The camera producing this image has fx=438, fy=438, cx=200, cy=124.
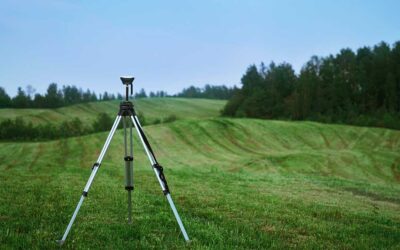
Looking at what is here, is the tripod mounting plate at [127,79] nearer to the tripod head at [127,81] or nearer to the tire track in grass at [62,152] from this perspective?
the tripod head at [127,81]

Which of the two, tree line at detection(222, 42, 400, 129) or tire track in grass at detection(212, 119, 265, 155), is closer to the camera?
tire track in grass at detection(212, 119, 265, 155)

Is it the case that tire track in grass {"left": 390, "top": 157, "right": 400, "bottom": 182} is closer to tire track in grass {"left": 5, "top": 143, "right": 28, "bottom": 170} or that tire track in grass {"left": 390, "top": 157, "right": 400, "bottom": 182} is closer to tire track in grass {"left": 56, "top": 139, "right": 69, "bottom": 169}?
tire track in grass {"left": 56, "top": 139, "right": 69, "bottom": 169}

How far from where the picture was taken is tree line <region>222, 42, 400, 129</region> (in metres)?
138

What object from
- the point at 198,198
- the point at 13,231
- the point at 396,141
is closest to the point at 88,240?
the point at 13,231

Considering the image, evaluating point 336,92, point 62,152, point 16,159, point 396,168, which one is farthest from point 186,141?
point 336,92

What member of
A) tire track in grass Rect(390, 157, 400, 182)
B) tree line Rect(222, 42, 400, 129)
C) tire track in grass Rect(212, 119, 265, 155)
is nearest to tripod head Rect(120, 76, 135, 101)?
tire track in grass Rect(390, 157, 400, 182)

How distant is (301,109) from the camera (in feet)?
485

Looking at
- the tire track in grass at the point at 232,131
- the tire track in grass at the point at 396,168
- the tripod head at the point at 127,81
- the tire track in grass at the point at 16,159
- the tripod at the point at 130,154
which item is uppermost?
the tripod head at the point at 127,81

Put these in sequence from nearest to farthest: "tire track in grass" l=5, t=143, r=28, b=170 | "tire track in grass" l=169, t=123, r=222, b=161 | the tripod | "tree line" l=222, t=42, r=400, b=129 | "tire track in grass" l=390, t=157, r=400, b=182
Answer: the tripod
"tire track in grass" l=5, t=143, r=28, b=170
"tire track in grass" l=390, t=157, r=400, b=182
"tire track in grass" l=169, t=123, r=222, b=161
"tree line" l=222, t=42, r=400, b=129

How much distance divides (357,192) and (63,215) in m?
19.3

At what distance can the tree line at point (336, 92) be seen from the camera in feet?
453

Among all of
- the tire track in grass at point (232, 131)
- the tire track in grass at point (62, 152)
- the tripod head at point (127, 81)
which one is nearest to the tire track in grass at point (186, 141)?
the tire track in grass at point (232, 131)

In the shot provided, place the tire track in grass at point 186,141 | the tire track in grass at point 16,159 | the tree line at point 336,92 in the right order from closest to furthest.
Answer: the tire track in grass at point 16,159 → the tire track in grass at point 186,141 → the tree line at point 336,92

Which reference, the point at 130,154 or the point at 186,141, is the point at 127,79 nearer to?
the point at 130,154
